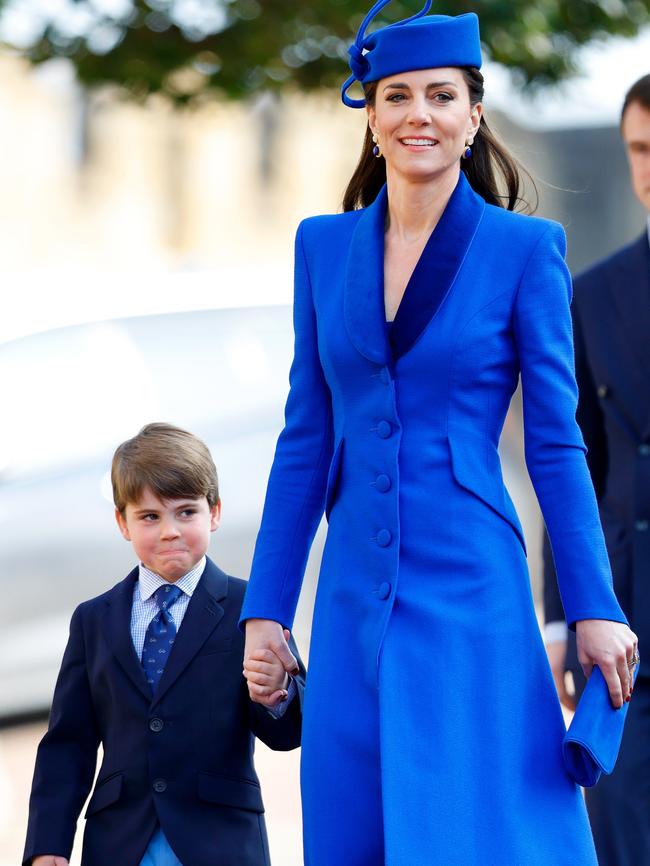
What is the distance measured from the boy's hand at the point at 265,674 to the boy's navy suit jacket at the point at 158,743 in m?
0.12

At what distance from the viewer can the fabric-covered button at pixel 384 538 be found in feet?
9.17

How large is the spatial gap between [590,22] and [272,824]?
20.6 ft

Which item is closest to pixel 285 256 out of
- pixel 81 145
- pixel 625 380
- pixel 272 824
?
pixel 81 145

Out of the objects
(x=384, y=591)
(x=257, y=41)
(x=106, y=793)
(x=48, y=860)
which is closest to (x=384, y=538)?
(x=384, y=591)

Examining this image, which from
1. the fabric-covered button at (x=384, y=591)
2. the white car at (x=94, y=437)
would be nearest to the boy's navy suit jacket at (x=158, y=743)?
the fabric-covered button at (x=384, y=591)

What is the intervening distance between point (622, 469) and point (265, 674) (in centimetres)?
112

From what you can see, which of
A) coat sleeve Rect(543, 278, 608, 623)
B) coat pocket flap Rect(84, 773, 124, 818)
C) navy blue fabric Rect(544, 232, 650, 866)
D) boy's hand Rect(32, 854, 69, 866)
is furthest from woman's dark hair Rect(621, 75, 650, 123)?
boy's hand Rect(32, 854, 69, 866)

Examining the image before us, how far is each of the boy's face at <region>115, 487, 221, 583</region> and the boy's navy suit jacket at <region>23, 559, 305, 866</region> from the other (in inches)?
2.4

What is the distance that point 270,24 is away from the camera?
990 cm

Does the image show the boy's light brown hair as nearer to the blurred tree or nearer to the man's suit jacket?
the man's suit jacket

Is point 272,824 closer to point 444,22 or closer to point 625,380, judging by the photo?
point 625,380

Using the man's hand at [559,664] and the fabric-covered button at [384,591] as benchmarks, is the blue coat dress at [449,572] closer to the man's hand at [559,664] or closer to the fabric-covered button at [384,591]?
the fabric-covered button at [384,591]

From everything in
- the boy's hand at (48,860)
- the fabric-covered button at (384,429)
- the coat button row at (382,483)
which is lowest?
the boy's hand at (48,860)

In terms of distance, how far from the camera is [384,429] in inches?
111
